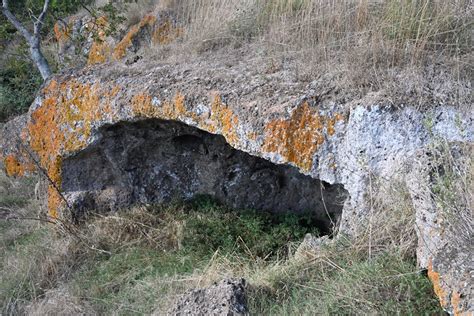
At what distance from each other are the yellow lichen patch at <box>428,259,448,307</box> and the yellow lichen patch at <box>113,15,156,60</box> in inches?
195

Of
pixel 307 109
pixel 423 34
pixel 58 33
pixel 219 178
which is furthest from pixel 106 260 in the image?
pixel 58 33

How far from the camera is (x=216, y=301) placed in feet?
11.1

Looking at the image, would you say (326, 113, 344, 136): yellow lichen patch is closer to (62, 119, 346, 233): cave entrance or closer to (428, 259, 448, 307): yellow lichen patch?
(62, 119, 346, 233): cave entrance

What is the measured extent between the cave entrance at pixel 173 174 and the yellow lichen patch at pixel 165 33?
60.1 inches

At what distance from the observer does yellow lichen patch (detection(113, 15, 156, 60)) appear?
23.3ft

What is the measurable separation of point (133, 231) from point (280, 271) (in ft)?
5.23

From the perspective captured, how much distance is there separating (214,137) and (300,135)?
4.21 ft

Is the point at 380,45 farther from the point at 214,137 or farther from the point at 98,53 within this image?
the point at 98,53

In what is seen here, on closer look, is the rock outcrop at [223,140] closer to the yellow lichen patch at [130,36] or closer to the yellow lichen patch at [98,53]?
the yellow lichen patch at [130,36]

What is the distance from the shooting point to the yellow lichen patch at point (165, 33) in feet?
21.2

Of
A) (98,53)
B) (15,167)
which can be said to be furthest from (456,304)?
(98,53)

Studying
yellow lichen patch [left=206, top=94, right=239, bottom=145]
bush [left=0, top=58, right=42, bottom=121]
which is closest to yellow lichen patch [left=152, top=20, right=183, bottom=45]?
yellow lichen patch [left=206, top=94, right=239, bottom=145]

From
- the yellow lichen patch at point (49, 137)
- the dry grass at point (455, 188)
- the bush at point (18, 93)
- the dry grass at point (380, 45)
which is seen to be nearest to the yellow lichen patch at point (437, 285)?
the dry grass at point (455, 188)

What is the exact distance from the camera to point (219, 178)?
17.3 ft
